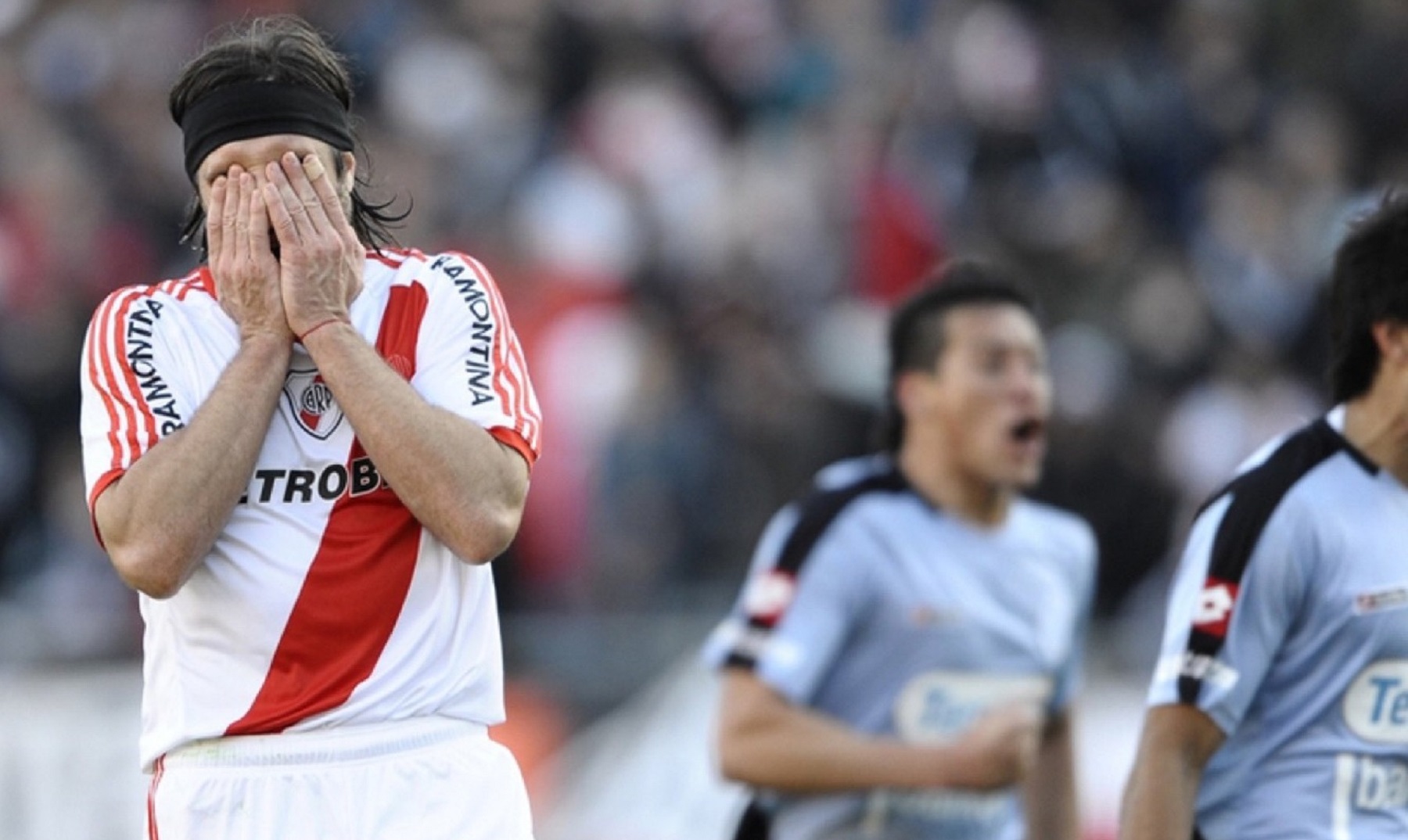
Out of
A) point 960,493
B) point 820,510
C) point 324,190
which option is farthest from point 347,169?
point 960,493

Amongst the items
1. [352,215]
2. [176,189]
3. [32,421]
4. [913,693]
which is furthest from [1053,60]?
[352,215]

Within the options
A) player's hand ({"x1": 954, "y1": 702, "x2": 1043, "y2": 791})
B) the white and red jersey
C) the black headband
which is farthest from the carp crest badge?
player's hand ({"x1": 954, "y1": 702, "x2": 1043, "y2": 791})

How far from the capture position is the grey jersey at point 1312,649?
5.13 meters

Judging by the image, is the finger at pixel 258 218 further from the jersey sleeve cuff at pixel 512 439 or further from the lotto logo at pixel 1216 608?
the lotto logo at pixel 1216 608

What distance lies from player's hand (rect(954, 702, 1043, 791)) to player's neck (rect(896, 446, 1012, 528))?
0.96m

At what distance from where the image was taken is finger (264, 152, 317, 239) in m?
4.44

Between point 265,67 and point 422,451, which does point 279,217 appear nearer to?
point 265,67

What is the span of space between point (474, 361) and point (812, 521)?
2598mm

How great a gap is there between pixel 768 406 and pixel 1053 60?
4868 mm

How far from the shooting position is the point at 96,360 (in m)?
4.54

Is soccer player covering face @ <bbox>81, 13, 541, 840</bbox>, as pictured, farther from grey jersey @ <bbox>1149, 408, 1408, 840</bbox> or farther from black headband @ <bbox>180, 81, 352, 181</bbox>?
grey jersey @ <bbox>1149, 408, 1408, 840</bbox>

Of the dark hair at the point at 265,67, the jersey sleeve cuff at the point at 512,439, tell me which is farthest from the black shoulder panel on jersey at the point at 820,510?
the jersey sleeve cuff at the point at 512,439

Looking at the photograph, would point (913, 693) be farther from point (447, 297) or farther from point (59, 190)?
point (59, 190)

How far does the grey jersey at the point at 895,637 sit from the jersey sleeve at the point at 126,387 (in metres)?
2.75
